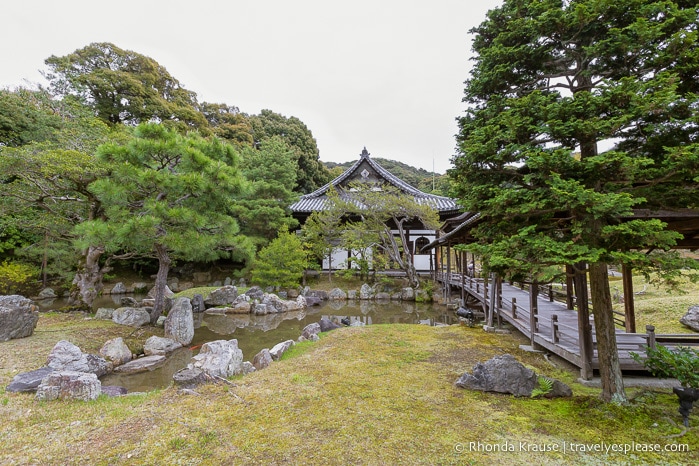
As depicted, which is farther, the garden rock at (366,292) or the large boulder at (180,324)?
the garden rock at (366,292)

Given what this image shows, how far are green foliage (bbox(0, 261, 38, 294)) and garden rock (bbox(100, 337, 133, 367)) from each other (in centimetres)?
931

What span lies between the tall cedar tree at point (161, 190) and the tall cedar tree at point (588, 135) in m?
5.51

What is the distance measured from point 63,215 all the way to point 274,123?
2502 centimetres

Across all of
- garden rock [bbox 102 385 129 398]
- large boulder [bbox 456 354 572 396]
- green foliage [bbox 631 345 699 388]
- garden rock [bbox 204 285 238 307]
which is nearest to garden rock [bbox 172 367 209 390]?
garden rock [bbox 102 385 129 398]

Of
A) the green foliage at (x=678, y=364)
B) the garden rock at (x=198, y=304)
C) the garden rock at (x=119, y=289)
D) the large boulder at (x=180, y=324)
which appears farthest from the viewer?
the garden rock at (x=119, y=289)

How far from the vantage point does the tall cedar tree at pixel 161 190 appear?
250 inches

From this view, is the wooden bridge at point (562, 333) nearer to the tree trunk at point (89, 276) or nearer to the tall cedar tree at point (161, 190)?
the tall cedar tree at point (161, 190)

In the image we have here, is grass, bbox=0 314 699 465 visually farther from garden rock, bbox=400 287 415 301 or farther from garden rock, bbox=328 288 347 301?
garden rock, bbox=328 288 347 301

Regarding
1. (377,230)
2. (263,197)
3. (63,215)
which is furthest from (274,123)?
(63,215)

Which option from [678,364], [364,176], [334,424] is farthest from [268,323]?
[364,176]

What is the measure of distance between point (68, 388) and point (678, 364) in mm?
6940

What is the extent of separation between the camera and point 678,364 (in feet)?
10.2

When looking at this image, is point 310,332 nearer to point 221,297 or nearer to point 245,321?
point 245,321

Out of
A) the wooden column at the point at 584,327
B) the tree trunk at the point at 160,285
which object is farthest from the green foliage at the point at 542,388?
the tree trunk at the point at 160,285
